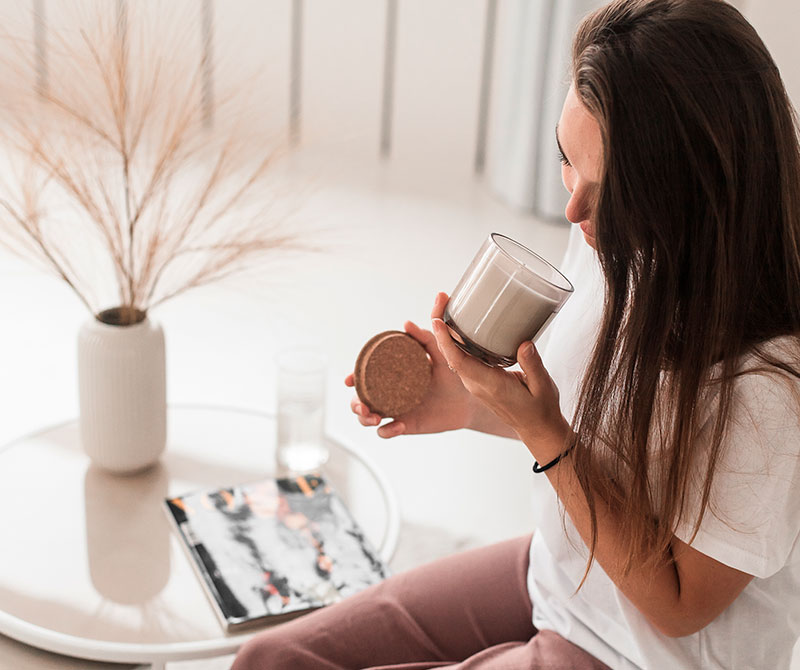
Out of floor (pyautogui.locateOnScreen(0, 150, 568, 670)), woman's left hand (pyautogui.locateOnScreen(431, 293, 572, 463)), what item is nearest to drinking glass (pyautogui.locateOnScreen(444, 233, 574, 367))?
woman's left hand (pyautogui.locateOnScreen(431, 293, 572, 463))

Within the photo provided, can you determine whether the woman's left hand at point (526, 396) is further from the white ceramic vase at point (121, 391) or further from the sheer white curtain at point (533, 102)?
the sheer white curtain at point (533, 102)

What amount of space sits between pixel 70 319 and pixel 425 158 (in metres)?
2.10

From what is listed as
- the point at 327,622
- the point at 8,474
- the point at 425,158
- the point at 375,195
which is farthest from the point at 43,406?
the point at 425,158

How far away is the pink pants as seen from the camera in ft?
3.96

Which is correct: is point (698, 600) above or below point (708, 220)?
below

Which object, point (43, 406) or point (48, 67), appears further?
point (43, 406)

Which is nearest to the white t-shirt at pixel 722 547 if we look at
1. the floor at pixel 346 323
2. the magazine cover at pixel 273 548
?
the magazine cover at pixel 273 548

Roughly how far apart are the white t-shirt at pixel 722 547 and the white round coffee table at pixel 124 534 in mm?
325

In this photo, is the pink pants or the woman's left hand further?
the pink pants

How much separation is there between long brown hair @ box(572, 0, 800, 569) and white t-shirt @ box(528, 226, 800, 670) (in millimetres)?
27

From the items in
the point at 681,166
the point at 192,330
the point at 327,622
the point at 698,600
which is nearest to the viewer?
the point at 681,166

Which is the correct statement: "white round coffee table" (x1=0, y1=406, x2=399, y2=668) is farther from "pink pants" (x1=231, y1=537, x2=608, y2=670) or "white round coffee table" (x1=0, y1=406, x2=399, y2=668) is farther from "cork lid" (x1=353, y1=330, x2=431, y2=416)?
"cork lid" (x1=353, y1=330, x2=431, y2=416)

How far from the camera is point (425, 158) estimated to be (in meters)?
4.61

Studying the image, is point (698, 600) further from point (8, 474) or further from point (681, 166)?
point (8, 474)
